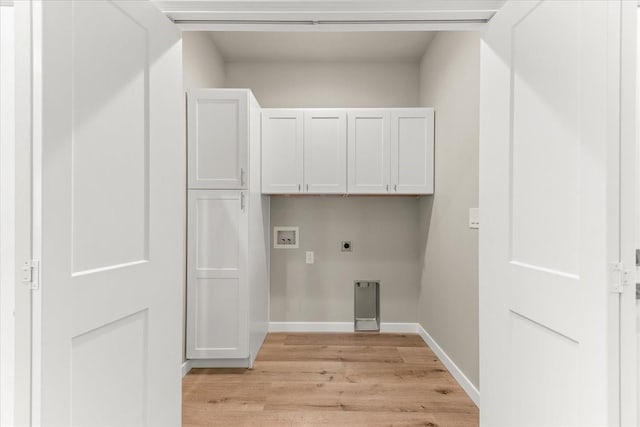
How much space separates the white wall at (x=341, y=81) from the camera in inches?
148

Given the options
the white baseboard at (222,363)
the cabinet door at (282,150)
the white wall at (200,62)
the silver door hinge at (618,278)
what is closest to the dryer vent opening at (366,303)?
the cabinet door at (282,150)

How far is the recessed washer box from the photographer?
12.5 ft

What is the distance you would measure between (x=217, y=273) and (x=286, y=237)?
1.10 meters

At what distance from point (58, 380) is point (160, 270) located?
50 cm

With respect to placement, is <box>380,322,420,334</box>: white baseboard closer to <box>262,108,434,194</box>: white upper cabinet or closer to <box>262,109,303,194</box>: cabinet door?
<box>262,108,434,194</box>: white upper cabinet

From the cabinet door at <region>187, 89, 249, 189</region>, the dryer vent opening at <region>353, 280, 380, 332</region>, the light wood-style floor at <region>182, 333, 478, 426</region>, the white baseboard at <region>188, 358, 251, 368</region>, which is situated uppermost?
the cabinet door at <region>187, 89, 249, 189</region>

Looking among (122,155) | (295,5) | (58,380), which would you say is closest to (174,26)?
(295,5)

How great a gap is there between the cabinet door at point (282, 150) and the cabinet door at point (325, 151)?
73 millimetres

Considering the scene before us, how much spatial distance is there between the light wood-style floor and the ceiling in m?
2.69

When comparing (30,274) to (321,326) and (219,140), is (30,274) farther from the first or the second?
(321,326)

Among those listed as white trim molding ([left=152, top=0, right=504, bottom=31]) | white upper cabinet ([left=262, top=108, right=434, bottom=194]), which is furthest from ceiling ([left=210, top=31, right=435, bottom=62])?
white trim molding ([left=152, top=0, right=504, bottom=31])

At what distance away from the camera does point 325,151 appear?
343 centimetres

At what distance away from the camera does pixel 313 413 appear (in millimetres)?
2199

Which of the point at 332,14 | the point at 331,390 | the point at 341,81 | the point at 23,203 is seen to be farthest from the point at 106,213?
the point at 341,81
